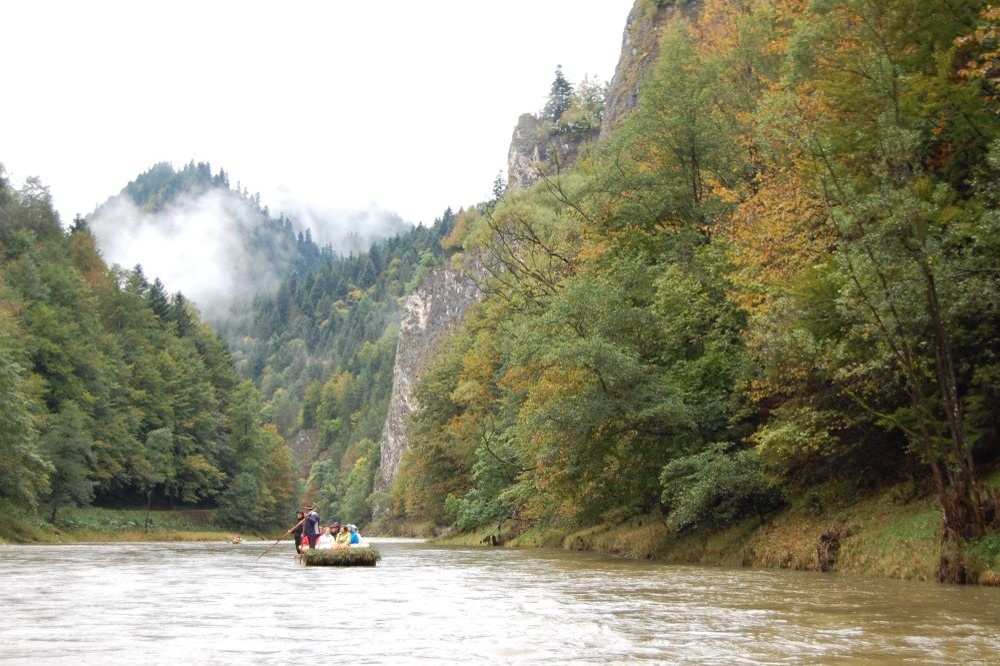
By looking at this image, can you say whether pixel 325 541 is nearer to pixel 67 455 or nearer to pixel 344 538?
pixel 344 538

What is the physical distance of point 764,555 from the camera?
29266 millimetres

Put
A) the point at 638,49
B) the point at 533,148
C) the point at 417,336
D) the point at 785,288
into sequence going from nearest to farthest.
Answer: the point at 785,288 → the point at 638,49 → the point at 533,148 → the point at 417,336

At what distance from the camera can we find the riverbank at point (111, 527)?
64062mm

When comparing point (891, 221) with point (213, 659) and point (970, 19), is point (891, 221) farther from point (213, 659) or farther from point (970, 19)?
point (213, 659)

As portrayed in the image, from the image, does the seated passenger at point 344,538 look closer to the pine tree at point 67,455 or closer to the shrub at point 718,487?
the shrub at point 718,487

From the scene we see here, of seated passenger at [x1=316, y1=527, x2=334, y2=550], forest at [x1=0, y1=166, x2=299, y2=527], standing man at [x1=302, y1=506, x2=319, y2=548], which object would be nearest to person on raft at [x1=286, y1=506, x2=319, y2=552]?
standing man at [x1=302, y1=506, x2=319, y2=548]

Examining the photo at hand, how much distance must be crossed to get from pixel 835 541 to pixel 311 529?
22.0 meters

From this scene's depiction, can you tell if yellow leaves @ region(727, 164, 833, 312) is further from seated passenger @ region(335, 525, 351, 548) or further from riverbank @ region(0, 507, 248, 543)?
riverbank @ region(0, 507, 248, 543)

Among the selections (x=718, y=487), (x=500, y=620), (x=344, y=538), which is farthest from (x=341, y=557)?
(x=500, y=620)

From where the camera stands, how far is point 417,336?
134 m

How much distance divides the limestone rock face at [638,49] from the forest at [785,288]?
A: 26.9 m

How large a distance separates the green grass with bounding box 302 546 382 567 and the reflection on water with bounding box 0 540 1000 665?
20.1 ft

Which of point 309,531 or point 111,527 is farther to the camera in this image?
point 111,527

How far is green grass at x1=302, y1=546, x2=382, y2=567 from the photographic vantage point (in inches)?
1271
